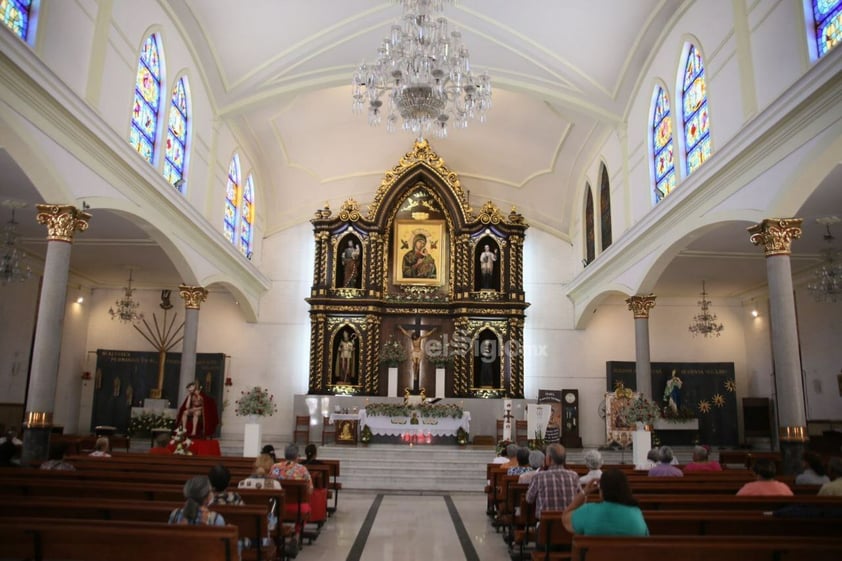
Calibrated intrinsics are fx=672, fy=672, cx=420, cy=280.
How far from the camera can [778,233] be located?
31.8ft

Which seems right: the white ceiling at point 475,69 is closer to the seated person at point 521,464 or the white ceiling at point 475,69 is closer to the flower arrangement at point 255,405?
the flower arrangement at point 255,405

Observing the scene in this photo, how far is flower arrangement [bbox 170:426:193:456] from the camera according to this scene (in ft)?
40.1

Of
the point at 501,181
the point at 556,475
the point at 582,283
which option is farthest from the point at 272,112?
the point at 556,475

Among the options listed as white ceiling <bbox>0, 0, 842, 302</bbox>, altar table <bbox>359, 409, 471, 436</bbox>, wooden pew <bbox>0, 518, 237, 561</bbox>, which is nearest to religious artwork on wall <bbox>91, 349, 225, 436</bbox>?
white ceiling <bbox>0, 0, 842, 302</bbox>

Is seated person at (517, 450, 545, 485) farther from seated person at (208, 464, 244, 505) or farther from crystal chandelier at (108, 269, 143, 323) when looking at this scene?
crystal chandelier at (108, 269, 143, 323)

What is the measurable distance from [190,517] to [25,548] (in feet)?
3.79

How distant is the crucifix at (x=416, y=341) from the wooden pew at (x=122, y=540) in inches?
684

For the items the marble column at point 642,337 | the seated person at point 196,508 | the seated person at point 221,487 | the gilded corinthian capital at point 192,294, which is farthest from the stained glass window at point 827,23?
the gilded corinthian capital at point 192,294

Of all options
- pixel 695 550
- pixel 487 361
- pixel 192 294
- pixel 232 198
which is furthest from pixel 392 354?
pixel 695 550

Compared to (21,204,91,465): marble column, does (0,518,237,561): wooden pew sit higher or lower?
lower

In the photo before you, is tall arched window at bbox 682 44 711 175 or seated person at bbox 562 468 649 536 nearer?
seated person at bbox 562 468 649 536

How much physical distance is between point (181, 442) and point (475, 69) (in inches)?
416

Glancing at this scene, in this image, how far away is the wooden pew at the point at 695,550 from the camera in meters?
3.98

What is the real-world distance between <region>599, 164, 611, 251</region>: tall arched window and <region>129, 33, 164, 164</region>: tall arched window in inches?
445
